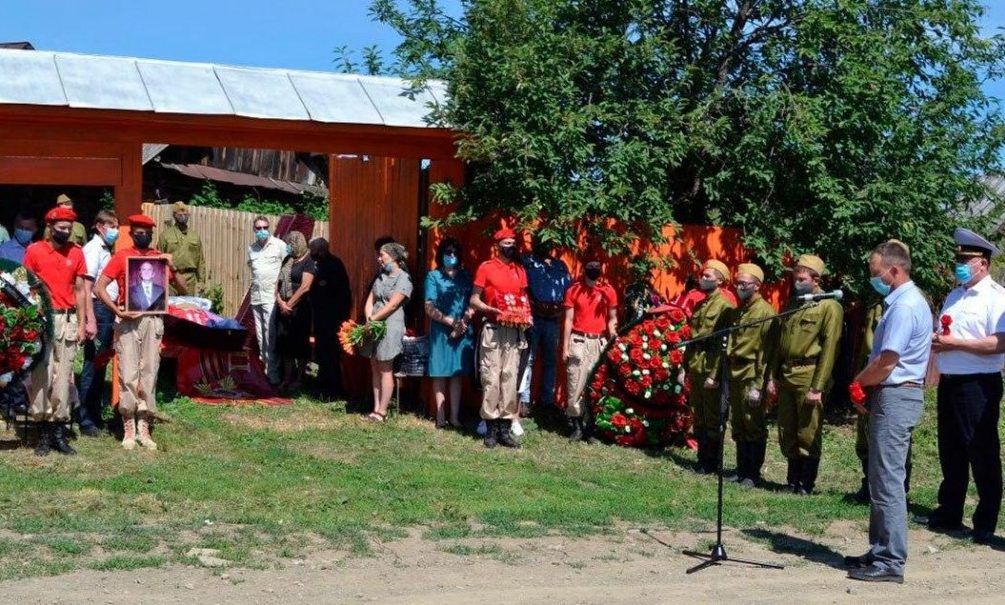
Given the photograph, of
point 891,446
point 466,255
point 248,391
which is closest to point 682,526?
point 891,446

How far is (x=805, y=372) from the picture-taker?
10750 mm

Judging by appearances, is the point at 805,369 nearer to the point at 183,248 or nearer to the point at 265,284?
the point at 265,284

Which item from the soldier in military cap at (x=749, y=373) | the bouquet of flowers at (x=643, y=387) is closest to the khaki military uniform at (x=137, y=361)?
the bouquet of flowers at (x=643, y=387)

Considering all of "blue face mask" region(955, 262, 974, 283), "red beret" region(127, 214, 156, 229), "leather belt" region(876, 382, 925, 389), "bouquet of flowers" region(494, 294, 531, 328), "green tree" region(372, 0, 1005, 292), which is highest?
"green tree" region(372, 0, 1005, 292)

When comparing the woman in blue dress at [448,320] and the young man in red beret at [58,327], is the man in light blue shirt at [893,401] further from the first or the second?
the young man in red beret at [58,327]

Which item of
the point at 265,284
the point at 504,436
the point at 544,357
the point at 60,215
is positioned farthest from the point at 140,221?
the point at 544,357

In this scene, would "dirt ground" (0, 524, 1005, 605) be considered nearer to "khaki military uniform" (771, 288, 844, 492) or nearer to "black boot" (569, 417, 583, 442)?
"khaki military uniform" (771, 288, 844, 492)

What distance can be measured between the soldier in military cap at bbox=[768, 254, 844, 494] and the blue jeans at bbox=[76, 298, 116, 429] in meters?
5.69

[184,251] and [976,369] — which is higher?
[184,251]

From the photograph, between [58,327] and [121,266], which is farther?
[121,266]

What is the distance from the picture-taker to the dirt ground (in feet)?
23.4

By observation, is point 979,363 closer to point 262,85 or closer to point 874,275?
point 874,275

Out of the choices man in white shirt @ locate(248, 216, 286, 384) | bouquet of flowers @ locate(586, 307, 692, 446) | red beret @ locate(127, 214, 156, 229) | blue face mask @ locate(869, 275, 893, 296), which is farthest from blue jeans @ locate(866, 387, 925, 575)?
man in white shirt @ locate(248, 216, 286, 384)

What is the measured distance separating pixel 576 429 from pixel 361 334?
2.26 m
